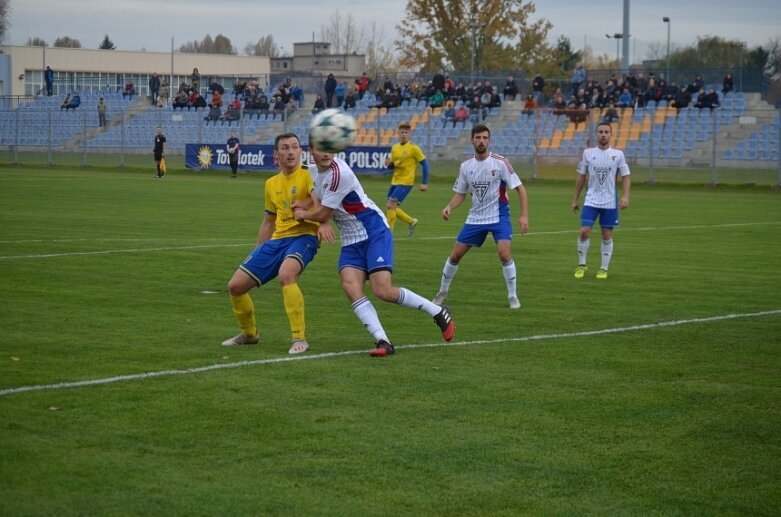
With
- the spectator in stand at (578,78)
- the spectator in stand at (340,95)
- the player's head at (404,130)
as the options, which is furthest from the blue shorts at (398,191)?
the spectator in stand at (340,95)

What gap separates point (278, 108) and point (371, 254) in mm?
44785

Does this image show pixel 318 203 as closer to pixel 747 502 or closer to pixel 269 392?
pixel 269 392

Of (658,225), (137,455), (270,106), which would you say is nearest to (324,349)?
(137,455)

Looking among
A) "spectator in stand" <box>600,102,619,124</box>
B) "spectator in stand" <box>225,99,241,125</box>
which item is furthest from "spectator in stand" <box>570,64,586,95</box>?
"spectator in stand" <box>225,99,241,125</box>

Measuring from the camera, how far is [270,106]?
54938 millimetres

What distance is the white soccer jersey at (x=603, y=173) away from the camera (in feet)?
53.8

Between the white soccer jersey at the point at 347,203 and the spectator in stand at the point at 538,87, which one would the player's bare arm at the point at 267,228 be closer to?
the white soccer jersey at the point at 347,203

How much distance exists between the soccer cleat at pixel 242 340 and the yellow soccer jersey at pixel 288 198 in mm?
918

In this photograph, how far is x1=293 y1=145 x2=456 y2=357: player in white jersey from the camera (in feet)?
30.9

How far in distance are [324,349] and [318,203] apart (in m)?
1.29

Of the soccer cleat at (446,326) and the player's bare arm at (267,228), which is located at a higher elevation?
the player's bare arm at (267,228)

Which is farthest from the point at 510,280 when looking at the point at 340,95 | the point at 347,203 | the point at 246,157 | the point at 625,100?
the point at 340,95

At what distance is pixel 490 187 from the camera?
1330 cm

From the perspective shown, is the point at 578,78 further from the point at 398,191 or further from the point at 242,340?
the point at 242,340
